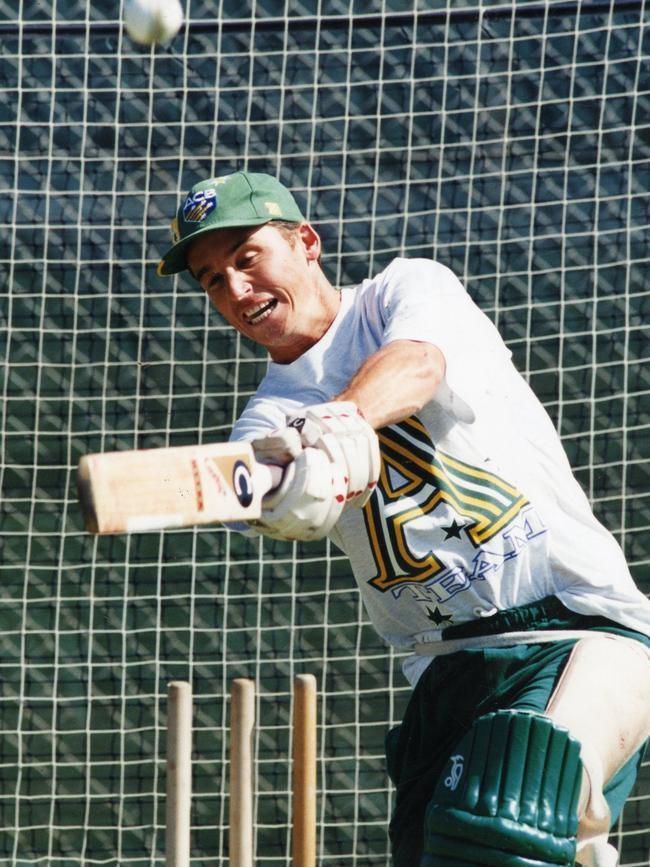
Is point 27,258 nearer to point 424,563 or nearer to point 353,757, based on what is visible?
point 353,757

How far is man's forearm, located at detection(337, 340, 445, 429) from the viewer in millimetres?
1985

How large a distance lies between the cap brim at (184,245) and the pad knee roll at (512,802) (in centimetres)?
95

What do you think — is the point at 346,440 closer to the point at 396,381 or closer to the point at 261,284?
the point at 396,381

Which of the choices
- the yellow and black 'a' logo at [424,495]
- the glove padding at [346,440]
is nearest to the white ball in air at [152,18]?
the yellow and black 'a' logo at [424,495]

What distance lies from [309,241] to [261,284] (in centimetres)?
25

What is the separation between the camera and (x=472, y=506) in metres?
2.34

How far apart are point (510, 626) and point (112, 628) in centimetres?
255

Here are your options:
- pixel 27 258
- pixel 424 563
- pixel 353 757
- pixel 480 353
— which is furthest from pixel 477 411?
pixel 27 258

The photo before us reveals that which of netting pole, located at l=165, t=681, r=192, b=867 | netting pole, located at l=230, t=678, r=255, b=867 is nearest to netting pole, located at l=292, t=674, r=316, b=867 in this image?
netting pole, located at l=230, t=678, r=255, b=867

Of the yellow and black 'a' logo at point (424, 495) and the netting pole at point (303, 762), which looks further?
the netting pole at point (303, 762)

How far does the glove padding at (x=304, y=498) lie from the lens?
171 centimetres

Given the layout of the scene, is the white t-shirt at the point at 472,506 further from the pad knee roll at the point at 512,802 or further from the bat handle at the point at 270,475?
the bat handle at the point at 270,475

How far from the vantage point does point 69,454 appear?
4.71 m

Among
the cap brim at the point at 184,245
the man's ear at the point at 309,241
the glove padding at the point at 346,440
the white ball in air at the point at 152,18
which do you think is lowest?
the glove padding at the point at 346,440
